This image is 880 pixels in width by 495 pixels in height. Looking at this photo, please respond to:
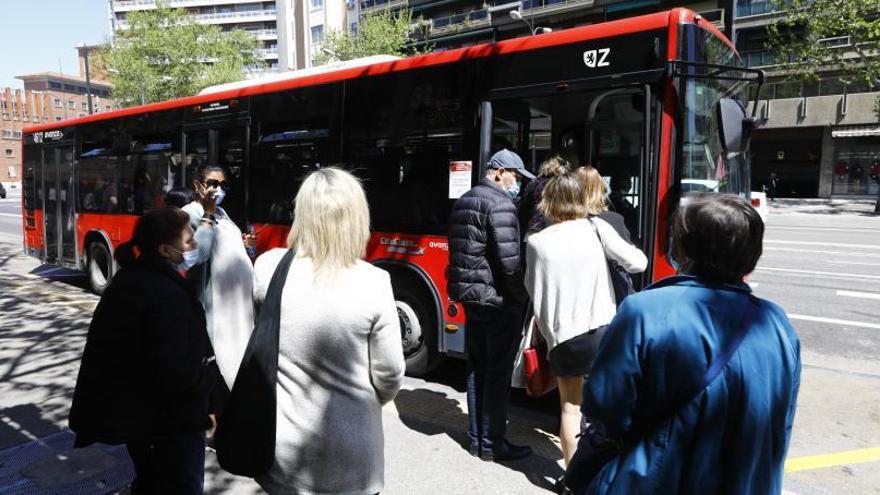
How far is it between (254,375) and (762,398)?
1.49 m

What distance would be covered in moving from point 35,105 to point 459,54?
107028 mm

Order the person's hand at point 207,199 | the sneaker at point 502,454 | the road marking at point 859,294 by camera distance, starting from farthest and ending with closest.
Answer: the road marking at point 859,294
the person's hand at point 207,199
the sneaker at point 502,454

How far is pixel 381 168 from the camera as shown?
18.5ft

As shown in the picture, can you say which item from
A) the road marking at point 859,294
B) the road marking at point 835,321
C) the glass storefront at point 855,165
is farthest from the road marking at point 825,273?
the glass storefront at point 855,165

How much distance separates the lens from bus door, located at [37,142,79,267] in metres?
9.88

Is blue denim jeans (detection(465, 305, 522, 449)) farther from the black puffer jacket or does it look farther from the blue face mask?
the blue face mask

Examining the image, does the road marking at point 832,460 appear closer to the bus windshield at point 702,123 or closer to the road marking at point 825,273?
the bus windshield at point 702,123

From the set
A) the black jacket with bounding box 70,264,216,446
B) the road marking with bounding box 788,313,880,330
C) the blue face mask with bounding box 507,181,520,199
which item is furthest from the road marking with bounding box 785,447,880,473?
the road marking with bounding box 788,313,880,330

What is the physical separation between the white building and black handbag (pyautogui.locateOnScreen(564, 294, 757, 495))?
2028 inches

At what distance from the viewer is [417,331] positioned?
5.57 metres

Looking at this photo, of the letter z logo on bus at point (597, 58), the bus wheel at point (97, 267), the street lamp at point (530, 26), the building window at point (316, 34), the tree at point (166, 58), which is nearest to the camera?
the letter z logo on bus at point (597, 58)

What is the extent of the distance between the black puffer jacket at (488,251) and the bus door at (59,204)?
8.54 metres

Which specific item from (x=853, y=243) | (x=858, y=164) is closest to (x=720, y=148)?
(x=853, y=243)

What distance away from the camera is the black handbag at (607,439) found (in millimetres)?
1508
